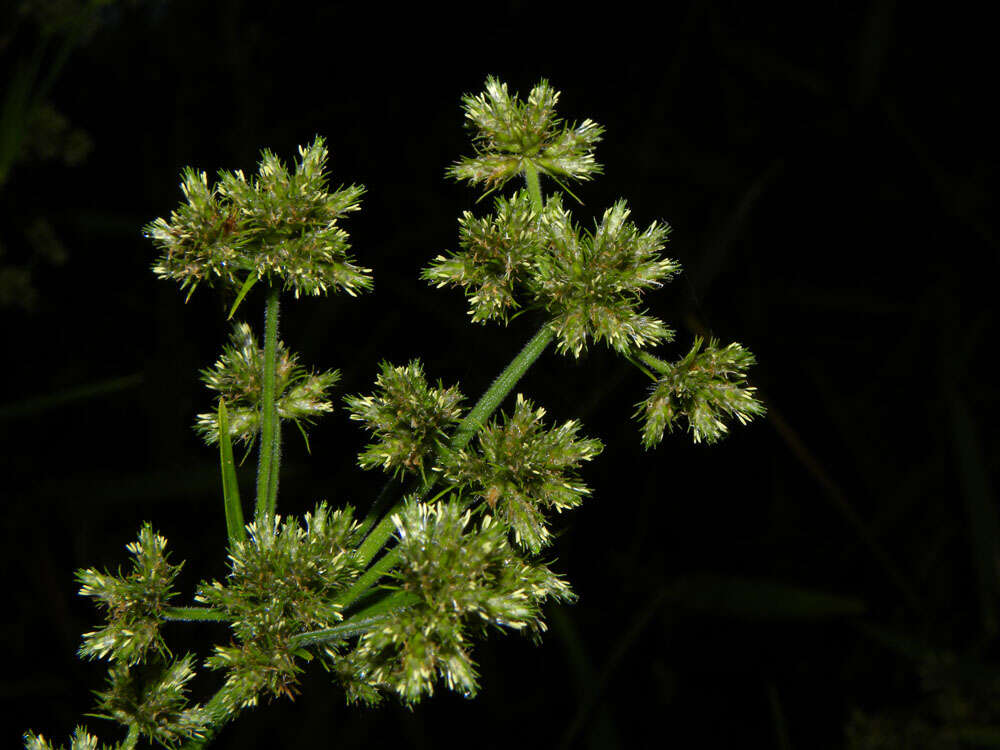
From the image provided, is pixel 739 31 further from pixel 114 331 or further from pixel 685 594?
pixel 114 331

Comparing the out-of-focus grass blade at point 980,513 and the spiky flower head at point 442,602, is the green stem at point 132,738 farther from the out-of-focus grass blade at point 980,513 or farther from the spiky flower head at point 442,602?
the out-of-focus grass blade at point 980,513

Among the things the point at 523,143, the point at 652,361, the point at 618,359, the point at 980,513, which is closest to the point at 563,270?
the point at 652,361

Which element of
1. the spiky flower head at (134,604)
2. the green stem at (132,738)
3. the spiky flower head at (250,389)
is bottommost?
the green stem at (132,738)

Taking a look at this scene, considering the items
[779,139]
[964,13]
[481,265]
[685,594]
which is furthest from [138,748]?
[964,13]

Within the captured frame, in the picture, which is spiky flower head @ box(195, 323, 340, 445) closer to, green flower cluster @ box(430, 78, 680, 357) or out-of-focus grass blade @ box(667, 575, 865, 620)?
green flower cluster @ box(430, 78, 680, 357)

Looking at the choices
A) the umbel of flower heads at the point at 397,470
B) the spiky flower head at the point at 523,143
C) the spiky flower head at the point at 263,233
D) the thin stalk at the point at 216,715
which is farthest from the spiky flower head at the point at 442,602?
the spiky flower head at the point at 523,143

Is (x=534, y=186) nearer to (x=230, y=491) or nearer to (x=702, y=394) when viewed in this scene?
(x=702, y=394)
